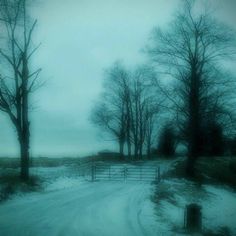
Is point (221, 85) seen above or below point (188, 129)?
above

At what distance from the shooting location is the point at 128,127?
157ft

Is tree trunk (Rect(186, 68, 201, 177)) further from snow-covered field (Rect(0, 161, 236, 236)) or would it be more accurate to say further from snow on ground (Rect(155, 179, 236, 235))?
snow-covered field (Rect(0, 161, 236, 236))

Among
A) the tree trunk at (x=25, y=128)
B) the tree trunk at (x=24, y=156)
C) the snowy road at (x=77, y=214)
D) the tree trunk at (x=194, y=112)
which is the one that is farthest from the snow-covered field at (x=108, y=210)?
the tree trunk at (x=194, y=112)

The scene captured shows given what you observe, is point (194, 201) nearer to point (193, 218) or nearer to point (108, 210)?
point (108, 210)

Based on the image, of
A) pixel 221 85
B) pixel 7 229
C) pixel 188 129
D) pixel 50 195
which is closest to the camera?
pixel 7 229

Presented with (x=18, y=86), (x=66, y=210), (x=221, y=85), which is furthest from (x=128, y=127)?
(x=66, y=210)

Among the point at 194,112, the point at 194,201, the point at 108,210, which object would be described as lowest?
the point at 194,201

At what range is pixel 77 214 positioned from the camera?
13.5m

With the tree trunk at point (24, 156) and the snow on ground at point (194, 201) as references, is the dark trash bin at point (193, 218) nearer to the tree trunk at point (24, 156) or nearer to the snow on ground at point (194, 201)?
the snow on ground at point (194, 201)

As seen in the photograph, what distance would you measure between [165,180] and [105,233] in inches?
628

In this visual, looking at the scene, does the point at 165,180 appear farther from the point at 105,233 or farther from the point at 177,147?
the point at 177,147

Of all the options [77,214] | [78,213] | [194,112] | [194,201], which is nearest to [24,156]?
[78,213]

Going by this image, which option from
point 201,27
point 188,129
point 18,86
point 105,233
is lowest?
point 105,233

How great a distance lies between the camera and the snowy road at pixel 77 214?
36.5ft
